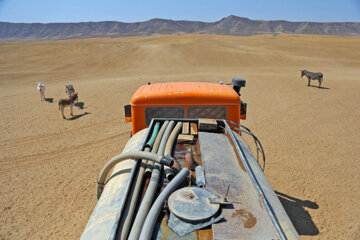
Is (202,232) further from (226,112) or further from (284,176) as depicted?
(284,176)

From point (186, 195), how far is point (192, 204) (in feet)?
0.49

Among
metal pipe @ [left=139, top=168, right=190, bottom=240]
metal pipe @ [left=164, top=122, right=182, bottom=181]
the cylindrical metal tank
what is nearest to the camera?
metal pipe @ [left=139, top=168, right=190, bottom=240]

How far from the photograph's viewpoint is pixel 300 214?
575 centimetres

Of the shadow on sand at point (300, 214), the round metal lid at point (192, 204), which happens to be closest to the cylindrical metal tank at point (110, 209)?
the round metal lid at point (192, 204)

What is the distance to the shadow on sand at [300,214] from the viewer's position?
5.29 meters

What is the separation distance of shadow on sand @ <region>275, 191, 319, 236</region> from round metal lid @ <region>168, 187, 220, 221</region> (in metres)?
3.90

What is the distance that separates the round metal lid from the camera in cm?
254

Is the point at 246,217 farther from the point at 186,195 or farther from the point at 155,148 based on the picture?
the point at 155,148

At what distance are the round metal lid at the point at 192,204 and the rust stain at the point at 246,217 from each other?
0.24 m

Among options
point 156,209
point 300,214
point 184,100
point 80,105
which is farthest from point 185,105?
point 80,105

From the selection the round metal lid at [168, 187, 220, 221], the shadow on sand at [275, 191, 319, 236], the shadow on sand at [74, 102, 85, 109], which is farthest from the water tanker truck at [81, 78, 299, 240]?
the shadow on sand at [74, 102, 85, 109]

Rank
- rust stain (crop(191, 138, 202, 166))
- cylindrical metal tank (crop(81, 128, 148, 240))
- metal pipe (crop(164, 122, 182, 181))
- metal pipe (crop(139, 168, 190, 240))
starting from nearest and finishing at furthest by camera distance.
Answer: metal pipe (crop(139, 168, 190, 240)) → cylindrical metal tank (crop(81, 128, 148, 240)) → metal pipe (crop(164, 122, 182, 181)) → rust stain (crop(191, 138, 202, 166))

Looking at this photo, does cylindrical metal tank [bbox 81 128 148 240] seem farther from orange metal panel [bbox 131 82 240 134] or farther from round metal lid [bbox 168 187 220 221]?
orange metal panel [bbox 131 82 240 134]

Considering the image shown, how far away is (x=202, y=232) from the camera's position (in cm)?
249
